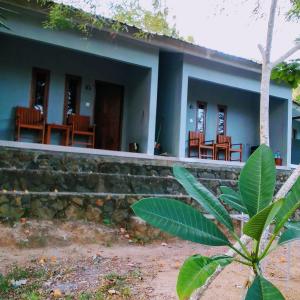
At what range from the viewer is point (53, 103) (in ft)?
31.3

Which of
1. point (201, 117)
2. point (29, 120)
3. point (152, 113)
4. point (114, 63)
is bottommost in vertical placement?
point (29, 120)

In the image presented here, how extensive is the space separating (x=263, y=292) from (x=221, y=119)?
458 inches

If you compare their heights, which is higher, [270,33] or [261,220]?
[270,33]

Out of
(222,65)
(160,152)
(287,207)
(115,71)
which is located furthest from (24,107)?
(287,207)

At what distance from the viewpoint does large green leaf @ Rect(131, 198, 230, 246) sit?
1.34 metres

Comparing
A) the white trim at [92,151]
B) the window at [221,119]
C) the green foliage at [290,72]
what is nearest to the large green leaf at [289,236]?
the green foliage at [290,72]

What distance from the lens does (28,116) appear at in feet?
28.8

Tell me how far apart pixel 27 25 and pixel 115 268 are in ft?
18.3

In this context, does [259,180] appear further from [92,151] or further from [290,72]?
[92,151]

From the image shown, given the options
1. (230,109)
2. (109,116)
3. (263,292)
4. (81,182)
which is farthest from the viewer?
(230,109)

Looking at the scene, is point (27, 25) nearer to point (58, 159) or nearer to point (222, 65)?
point (58, 159)

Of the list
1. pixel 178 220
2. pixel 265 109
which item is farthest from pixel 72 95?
pixel 178 220

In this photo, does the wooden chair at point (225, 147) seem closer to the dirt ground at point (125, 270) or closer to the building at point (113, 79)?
the building at point (113, 79)

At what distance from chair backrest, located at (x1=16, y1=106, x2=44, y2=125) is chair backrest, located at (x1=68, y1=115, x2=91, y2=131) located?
78 cm
